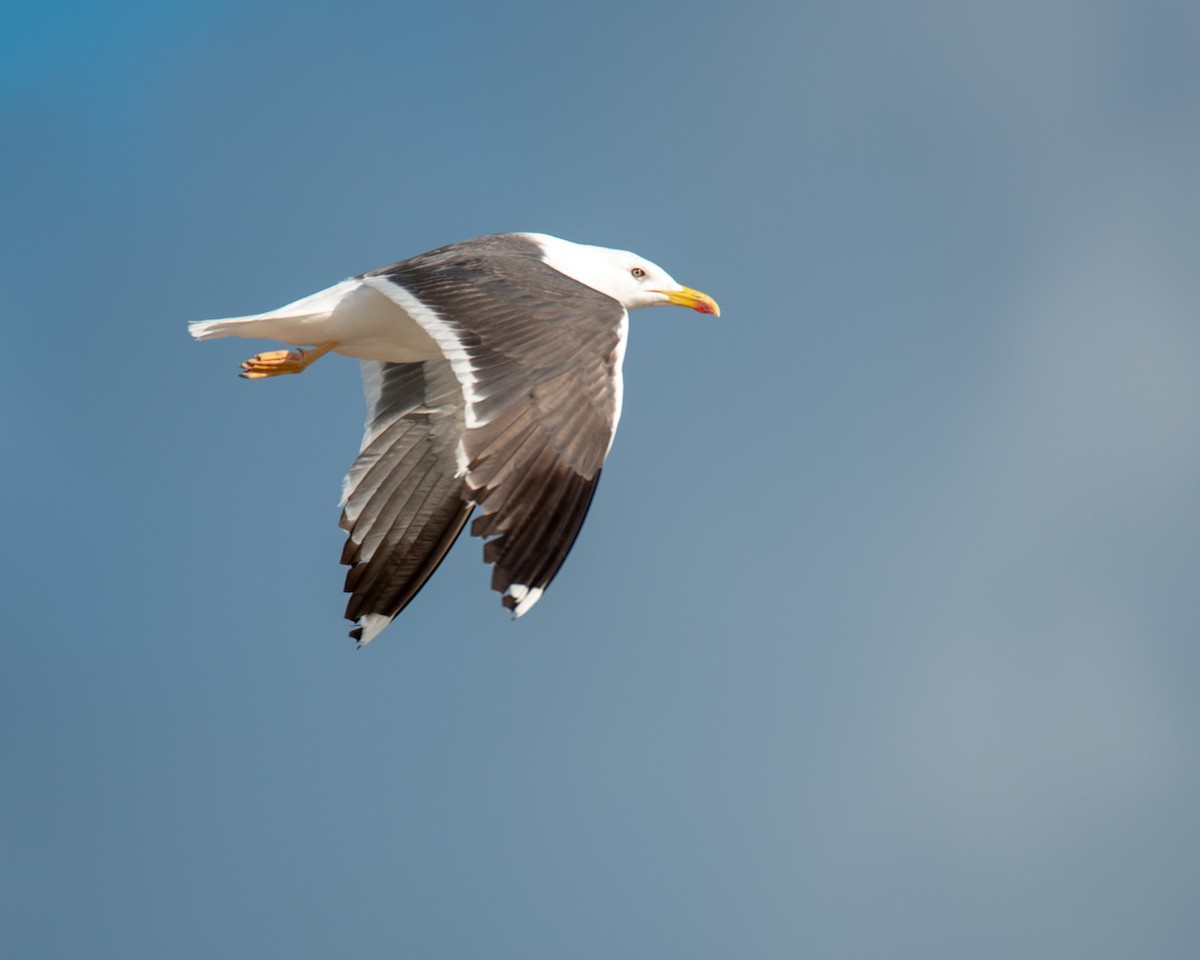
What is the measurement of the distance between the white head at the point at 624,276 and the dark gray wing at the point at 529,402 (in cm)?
169

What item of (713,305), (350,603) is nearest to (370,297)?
(350,603)

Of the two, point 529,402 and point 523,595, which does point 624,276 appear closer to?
point 529,402

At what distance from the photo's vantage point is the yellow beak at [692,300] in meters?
10.0

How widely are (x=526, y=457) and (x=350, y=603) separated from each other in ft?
9.14

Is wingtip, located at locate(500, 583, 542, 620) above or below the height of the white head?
below

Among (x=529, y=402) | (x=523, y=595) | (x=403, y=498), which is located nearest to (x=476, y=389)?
(x=529, y=402)

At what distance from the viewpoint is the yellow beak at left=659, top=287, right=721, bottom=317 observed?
10031 mm

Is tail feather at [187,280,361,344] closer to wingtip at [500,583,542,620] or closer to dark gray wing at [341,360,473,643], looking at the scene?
dark gray wing at [341,360,473,643]

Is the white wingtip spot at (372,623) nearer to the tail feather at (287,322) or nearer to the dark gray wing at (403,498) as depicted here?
the dark gray wing at (403,498)

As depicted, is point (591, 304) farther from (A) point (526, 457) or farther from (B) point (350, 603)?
(B) point (350, 603)

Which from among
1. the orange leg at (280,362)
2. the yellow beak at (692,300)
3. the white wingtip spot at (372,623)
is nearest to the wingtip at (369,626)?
the white wingtip spot at (372,623)

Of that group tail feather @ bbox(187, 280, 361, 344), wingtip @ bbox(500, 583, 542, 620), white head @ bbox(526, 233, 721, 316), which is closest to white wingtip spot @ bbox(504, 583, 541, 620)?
wingtip @ bbox(500, 583, 542, 620)

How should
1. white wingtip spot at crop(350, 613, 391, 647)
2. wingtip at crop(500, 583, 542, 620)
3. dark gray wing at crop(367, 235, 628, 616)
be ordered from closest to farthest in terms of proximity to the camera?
wingtip at crop(500, 583, 542, 620)
dark gray wing at crop(367, 235, 628, 616)
white wingtip spot at crop(350, 613, 391, 647)

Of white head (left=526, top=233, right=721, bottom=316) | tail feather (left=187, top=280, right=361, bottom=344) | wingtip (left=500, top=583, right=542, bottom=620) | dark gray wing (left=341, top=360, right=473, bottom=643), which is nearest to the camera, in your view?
wingtip (left=500, top=583, right=542, bottom=620)
